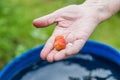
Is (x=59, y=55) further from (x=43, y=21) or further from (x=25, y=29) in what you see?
(x=25, y=29)

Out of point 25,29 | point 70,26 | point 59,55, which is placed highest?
point 25,29

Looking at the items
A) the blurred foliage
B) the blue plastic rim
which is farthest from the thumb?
the blurred foliage

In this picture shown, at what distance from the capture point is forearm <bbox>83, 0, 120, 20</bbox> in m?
1.62

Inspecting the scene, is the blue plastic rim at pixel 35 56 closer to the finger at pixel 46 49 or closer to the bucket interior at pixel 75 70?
the bucket interior at pixel 75 70

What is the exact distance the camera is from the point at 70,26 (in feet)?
4.99

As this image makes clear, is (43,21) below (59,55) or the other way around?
the other way around

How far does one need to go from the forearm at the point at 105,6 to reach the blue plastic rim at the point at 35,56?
190 mm

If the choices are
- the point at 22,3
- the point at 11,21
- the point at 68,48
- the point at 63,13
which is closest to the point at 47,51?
the point at 68,48

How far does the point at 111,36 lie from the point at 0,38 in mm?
824

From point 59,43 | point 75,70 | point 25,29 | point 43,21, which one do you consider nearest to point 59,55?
point 59,43

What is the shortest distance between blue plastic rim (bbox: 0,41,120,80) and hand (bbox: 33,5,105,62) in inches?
9.2

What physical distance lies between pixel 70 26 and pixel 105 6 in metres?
0.24

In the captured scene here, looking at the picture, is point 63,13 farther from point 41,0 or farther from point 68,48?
point 41,0

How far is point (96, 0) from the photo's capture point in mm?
1658
